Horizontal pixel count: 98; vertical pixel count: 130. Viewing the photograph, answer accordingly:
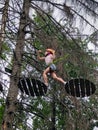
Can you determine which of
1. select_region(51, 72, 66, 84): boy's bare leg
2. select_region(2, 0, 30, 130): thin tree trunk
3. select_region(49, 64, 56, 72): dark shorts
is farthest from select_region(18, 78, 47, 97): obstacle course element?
select_region(49, 64, 56, 72): dark shorts

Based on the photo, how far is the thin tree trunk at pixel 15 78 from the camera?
26.1 feet

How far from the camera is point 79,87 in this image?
7.79m

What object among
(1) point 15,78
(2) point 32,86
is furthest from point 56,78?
(1) point 15,78

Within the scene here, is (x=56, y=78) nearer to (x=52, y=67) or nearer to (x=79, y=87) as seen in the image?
(x=52, y=67)

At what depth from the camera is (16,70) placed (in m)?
8.34

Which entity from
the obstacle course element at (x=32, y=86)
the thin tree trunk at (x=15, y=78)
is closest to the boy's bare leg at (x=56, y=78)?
the obstacle course element at (x=32, y=86)

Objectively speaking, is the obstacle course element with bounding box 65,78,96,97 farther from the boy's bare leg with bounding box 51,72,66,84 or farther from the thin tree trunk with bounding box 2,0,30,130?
the thin tree trunk with bounding box 2,0,30,130

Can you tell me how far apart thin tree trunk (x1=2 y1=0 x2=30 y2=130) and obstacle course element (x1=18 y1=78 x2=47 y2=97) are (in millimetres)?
178

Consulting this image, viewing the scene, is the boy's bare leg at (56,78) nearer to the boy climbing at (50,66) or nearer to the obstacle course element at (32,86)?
the boy climbing at (50,66)

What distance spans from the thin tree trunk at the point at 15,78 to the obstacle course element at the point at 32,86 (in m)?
0.18

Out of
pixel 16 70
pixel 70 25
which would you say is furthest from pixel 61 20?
pixel 16 70

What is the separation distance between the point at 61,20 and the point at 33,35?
0.80m

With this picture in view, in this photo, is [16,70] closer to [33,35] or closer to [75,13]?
[33,35]

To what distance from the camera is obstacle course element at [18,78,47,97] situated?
7715mm
